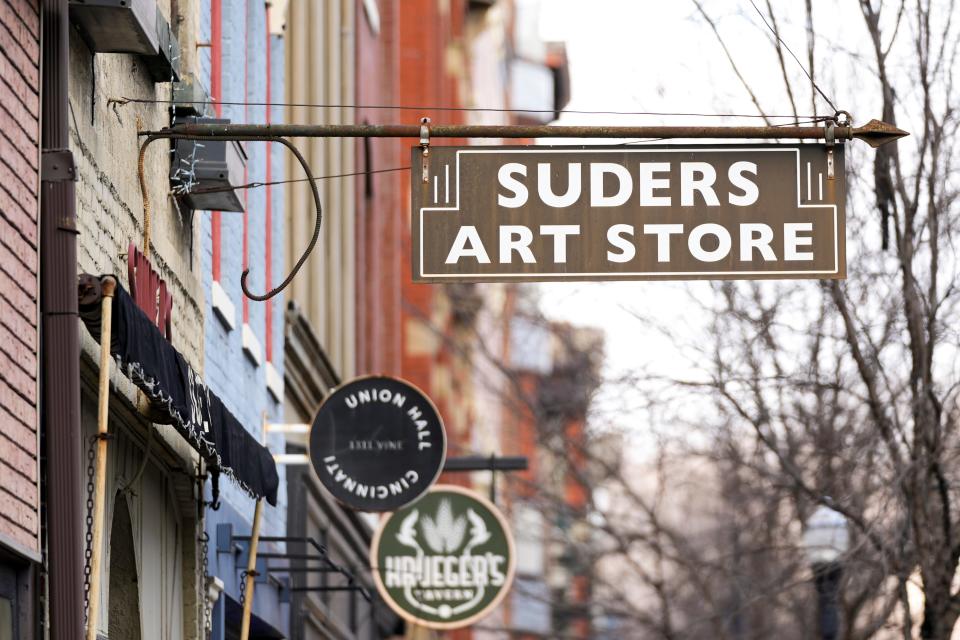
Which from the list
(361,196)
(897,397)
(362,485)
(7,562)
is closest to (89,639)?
(7,562)

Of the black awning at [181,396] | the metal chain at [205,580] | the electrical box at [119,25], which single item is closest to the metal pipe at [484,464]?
the metal chain at [205,580]

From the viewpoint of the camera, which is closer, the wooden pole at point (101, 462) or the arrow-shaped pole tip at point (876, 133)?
the wooden pole at point (101, 462)

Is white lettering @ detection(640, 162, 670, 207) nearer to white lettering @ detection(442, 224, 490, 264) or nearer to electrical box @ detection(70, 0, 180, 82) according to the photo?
white lettering @ detection(442, 224, 490, 264)

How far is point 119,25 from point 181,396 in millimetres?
1745

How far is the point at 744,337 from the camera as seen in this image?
18.0 m

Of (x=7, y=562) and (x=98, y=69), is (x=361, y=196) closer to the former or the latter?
(x=98, y=69)

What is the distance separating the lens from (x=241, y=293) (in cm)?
1390

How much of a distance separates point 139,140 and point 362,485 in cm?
589

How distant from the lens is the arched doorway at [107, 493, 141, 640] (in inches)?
401

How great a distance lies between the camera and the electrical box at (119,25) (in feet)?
28.2

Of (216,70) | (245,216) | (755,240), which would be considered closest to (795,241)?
(755,240)

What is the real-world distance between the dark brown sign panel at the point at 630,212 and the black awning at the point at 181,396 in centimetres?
123

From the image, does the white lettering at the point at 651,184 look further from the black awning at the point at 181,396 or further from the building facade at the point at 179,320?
the black awning at the point at 181,396

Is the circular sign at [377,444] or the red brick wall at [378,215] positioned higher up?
the red brick wall at [378,215]
